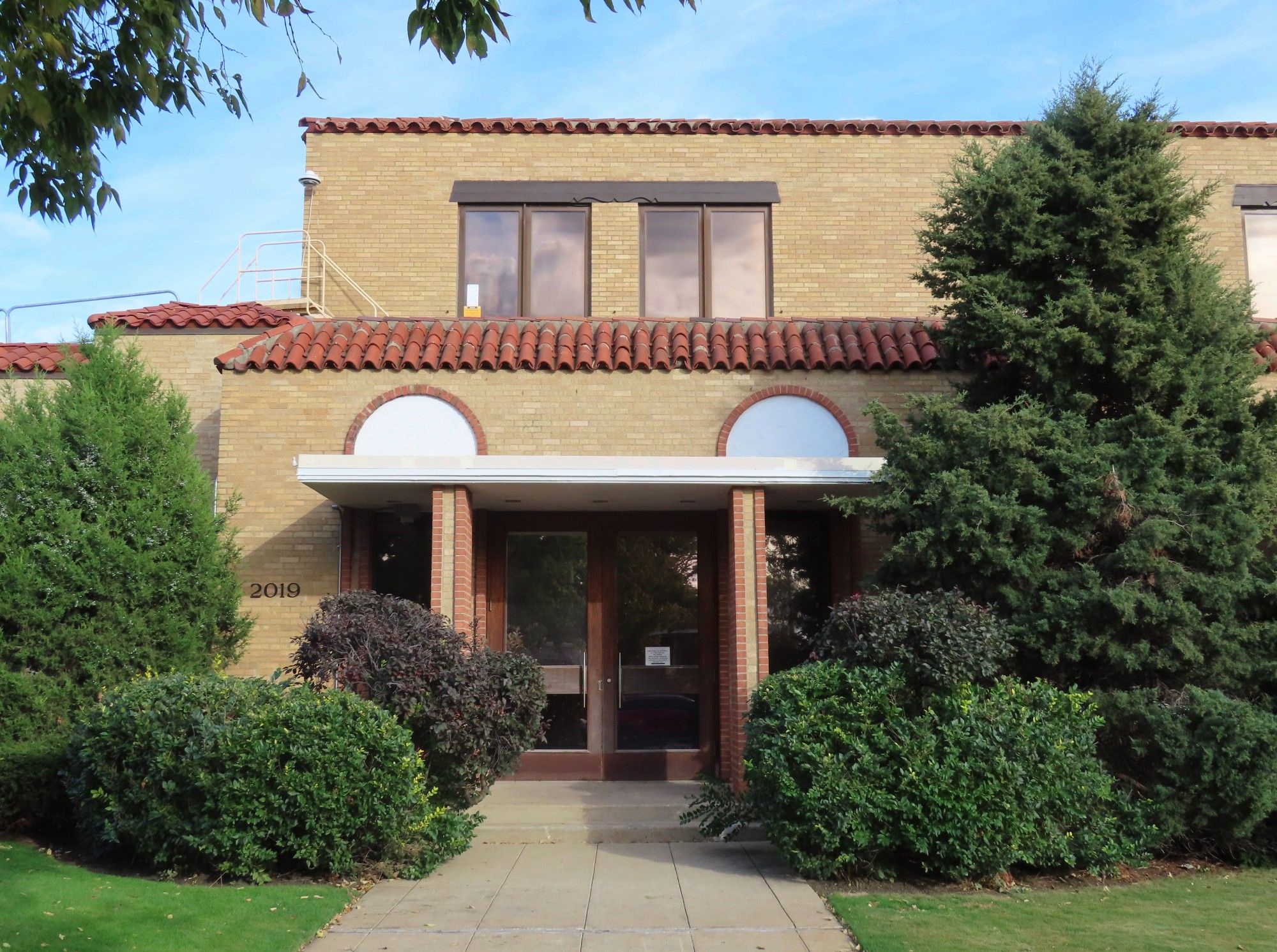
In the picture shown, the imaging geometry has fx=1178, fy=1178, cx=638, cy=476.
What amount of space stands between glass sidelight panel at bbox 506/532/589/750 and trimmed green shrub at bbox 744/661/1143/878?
447cm

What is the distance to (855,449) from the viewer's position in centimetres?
1278

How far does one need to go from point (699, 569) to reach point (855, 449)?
248cm

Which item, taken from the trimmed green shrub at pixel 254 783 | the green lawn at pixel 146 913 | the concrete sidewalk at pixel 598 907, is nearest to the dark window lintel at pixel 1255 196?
the concrete sidewalk at pixel 598 907

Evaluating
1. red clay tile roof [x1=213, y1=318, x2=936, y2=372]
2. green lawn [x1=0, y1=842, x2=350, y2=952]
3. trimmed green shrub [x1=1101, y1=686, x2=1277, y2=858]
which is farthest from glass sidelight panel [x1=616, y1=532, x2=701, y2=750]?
green lawn [x1=0, y1=842, x2=350, y2=952]

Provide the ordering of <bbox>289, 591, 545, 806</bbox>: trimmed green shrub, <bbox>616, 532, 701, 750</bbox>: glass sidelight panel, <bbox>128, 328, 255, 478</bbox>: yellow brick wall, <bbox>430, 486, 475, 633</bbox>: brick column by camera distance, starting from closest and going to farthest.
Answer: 1. <bbox>289, 591, 545, 806</bbox>: trimmed green shrub
2. <bbox>430, 486, 475, 633</bbox>: brick column
3. <bbox>616, 532, 701, 750</bbox>: glass sidelight panel
4. <bbox>128, 328, 255, 478</bbox>: yellow brick wall

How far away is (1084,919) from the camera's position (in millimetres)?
7859

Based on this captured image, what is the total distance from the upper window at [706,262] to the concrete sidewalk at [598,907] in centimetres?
803

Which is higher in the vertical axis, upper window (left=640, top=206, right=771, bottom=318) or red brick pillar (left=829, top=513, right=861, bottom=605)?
upper window (left=640, top=206, right=771, bottom=318)

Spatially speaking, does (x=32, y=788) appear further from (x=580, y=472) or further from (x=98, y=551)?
(x=580, y=472)

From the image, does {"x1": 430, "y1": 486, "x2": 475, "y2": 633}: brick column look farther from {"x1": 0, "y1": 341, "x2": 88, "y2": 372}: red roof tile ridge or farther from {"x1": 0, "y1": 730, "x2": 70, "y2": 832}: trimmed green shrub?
{"x1": 0, "y1": 341, "x2": 88, "y2": 372}: red roof tile ridge

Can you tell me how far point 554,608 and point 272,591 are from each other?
320 cm

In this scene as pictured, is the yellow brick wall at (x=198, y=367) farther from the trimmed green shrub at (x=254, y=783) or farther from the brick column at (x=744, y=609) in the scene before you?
the brick column at (x=744, y=609)

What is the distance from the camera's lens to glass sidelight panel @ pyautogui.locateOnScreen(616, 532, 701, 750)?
1365 cm

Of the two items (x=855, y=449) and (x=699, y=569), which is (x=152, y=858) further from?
(x=855, y=449)
